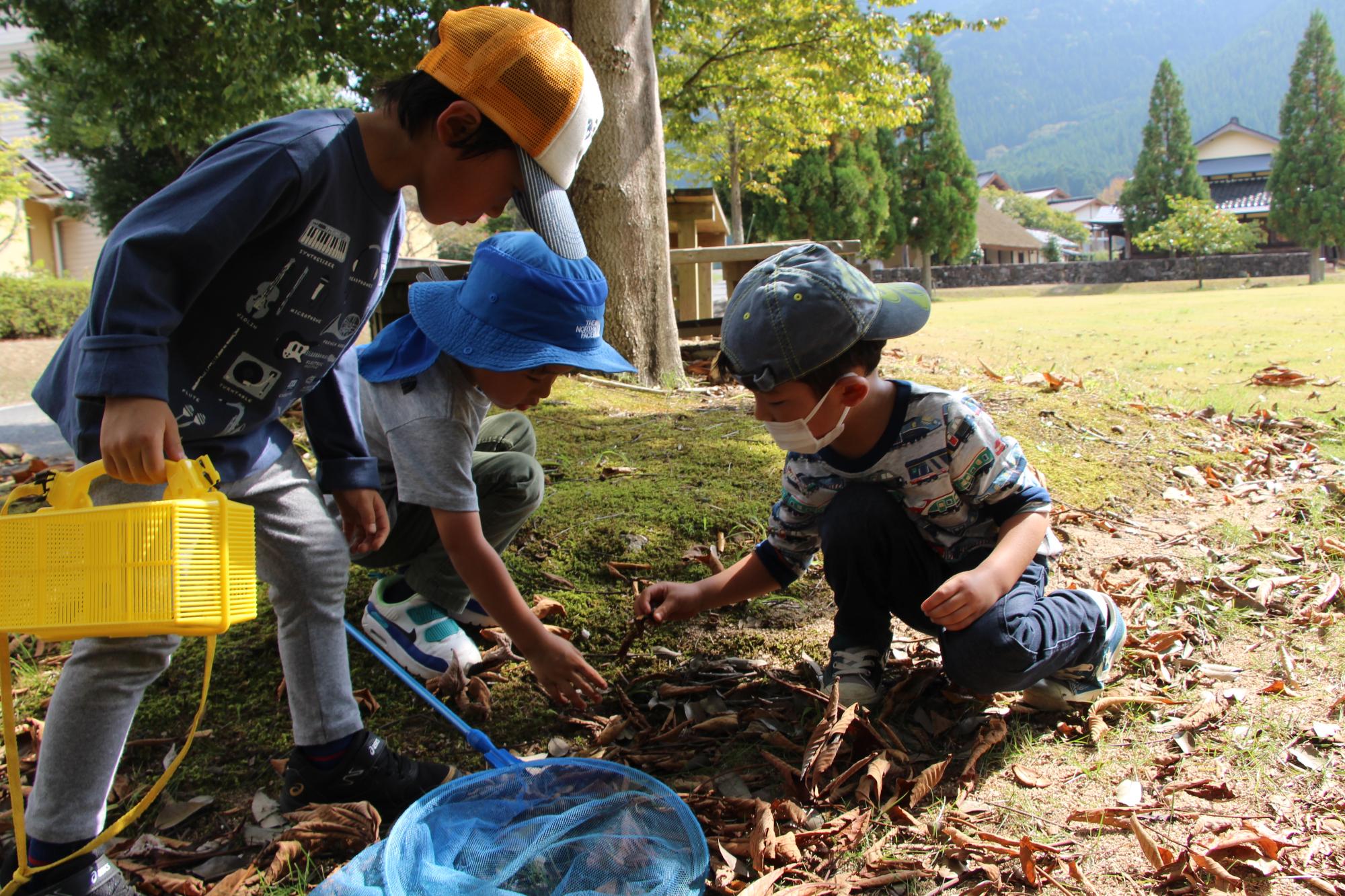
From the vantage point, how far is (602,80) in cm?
597

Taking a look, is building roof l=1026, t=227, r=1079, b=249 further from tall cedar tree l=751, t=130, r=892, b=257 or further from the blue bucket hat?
the blue bucket hat

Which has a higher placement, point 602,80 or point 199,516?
point 602,80

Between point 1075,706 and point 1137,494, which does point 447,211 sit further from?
point 1137,494

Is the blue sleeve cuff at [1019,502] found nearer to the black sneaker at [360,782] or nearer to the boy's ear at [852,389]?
the boy's ear at [852,389]

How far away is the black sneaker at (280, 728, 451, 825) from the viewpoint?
1881 millimetres

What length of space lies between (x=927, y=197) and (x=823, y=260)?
115ft

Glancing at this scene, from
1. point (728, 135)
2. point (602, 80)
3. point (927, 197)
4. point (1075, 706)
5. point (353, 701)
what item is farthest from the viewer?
point (927, 197)

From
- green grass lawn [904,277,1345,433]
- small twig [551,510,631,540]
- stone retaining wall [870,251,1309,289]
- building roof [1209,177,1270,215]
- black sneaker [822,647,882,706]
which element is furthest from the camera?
building roof [1209,177,1270,215]

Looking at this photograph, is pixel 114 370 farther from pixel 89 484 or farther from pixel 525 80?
pixel 525 80

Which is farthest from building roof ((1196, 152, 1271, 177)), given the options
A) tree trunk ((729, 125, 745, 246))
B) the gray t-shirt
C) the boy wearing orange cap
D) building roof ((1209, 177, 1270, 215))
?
the boy wearing orange cap

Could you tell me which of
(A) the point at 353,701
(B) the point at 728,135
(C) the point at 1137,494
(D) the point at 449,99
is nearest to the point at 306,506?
(A) the point at 353,701

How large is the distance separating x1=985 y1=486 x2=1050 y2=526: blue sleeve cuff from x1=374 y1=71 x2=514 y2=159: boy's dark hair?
130cm

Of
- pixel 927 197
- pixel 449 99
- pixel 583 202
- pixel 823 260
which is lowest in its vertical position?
pixel 823 260

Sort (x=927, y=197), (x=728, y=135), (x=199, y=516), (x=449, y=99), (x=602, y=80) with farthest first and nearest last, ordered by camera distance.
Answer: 1. (x=927, y=197)
2. (x=728, y=135)
3. (x=602, y=80)
4. (x=449, y=99)
5. (x=199, y=516)
